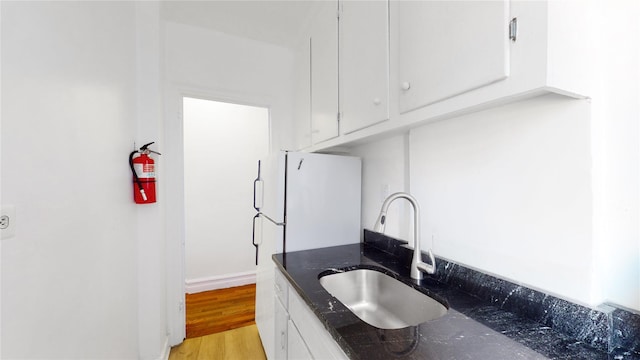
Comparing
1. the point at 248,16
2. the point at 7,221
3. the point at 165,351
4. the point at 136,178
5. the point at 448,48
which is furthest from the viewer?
the point at 248,16

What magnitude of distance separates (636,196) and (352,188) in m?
1.26

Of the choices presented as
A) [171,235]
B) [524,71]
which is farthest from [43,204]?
[524,71]

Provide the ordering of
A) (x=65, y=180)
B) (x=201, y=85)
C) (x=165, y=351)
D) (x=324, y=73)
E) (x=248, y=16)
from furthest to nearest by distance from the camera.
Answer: (x=201, y=85) → (x=248, y=16) → (x=165, y=351) → (x=324, y=73) → (x=65, y=180)

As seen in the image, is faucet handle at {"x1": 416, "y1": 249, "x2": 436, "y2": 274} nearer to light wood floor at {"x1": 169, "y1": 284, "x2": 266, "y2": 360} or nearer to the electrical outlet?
the electrical outlet

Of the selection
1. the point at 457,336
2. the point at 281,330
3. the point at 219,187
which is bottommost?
the point at 281,330

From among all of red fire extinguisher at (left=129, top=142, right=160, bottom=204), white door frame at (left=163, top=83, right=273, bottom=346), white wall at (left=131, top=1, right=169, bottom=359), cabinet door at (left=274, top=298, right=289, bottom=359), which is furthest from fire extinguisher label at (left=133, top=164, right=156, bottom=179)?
cabinet door at (left=274, top=298, right=289, bottom=359)

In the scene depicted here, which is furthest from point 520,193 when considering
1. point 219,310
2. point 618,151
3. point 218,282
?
point 218,282

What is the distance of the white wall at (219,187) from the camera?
3.03 m

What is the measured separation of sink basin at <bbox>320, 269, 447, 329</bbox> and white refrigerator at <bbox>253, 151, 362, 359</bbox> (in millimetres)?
407

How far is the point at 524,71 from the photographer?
0.62m

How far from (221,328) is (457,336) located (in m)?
2.22

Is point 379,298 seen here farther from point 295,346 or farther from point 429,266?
point 295,346

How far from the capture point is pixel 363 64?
1235 mm

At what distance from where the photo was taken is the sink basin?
3.57ft
